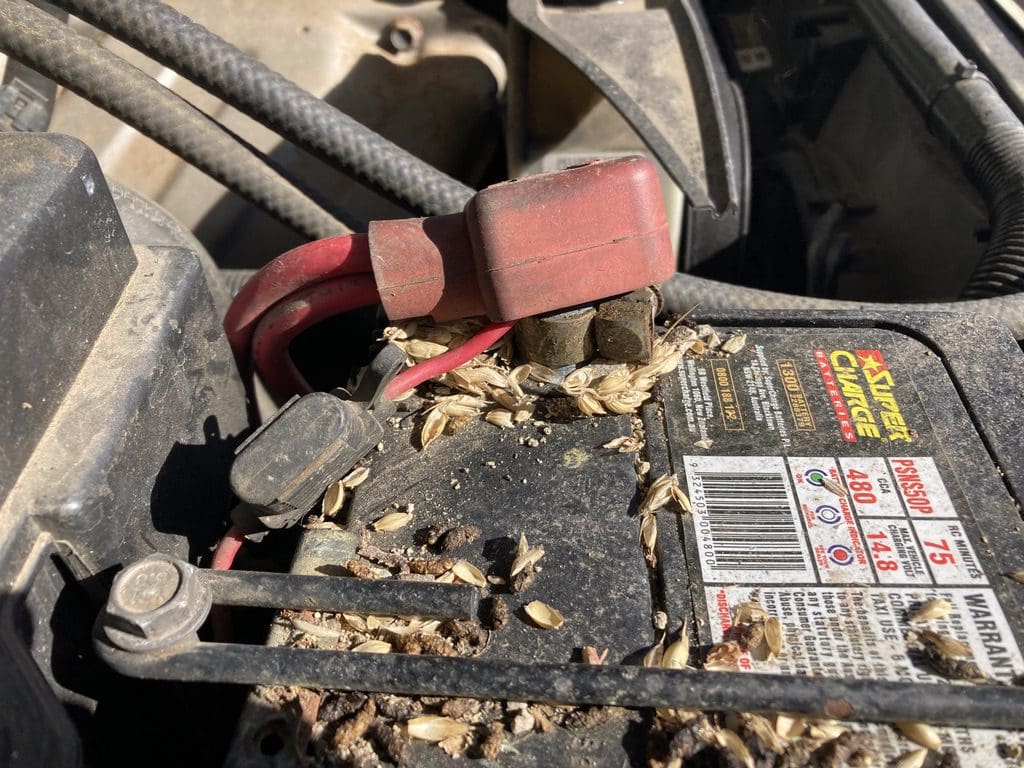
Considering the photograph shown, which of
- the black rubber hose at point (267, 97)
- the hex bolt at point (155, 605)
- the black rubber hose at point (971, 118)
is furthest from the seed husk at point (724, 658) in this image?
the black rubber hose at point (971, 118)

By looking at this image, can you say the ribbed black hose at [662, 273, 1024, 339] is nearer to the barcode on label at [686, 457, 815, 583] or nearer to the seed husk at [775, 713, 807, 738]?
the barcode on label at [686, 457, 815, 583]

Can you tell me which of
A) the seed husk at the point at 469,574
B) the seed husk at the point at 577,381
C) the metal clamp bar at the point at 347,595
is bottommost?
the seed husk at the point at 469,574

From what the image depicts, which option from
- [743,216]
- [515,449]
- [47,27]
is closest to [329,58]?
[47,27]

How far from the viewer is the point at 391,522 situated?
790 mm

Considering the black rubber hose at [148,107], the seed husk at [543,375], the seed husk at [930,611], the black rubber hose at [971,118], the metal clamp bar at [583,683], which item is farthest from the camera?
the black rubber hose at [971,118]

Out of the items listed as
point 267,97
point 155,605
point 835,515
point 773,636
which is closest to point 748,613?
point 773,636

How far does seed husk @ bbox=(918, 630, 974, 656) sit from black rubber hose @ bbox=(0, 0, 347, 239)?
0.88 meters

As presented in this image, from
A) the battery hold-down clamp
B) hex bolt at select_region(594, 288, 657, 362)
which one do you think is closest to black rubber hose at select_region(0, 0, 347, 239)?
the battery hold-down clamp

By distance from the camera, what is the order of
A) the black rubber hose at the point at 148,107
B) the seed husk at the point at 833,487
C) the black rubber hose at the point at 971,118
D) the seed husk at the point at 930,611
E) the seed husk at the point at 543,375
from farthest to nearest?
the black rubber hose at the point at 971,118 < the black rubber hose at the point at 148,107 < the seed husk at the point at 543,375 < the seed husk at the point at 833,487 < the seed husk at the point at 930,611

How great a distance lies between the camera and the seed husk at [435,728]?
64 centimetres

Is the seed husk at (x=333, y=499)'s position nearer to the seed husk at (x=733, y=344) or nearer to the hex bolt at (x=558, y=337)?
the hex bolt at (x=558, y=337)

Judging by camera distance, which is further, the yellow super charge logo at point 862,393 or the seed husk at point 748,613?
the yellow super charge logo at point 862,393

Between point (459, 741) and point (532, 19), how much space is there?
1065mm

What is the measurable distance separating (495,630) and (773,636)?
241mm
